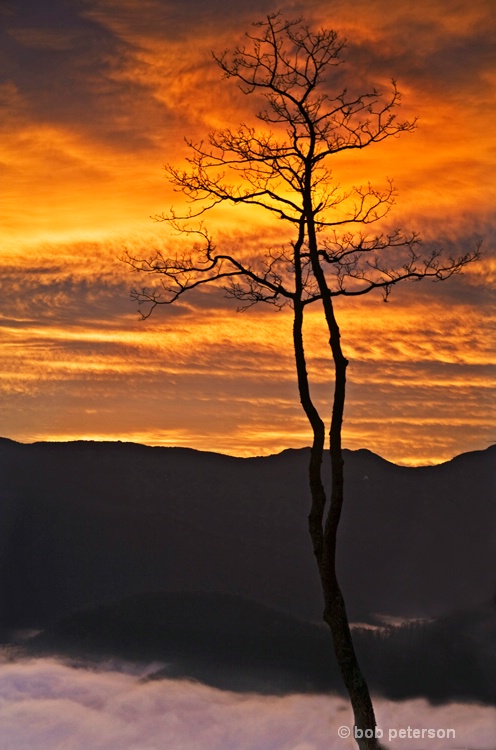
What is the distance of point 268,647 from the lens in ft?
581

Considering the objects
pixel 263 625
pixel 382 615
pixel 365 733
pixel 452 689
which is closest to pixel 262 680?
pixel 263 625

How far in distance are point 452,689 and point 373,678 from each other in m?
12.3

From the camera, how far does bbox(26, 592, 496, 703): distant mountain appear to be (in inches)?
6033

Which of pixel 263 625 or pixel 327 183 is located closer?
pixel 327 183

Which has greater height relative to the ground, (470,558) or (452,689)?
(470,558)

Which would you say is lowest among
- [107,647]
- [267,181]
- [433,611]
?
[107,647]

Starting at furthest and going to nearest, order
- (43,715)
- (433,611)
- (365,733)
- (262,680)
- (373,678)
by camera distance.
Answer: (433,611)
(262,680)
(373,678)
(43,715)
(365,733)

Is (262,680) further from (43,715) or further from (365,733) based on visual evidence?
(365,733)

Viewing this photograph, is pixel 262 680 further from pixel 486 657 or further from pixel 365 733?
pixel 365 733

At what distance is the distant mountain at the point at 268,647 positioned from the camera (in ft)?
503

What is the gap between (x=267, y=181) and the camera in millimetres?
15664

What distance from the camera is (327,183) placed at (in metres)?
15.6

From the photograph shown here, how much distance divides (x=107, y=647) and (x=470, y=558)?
71.9 meters

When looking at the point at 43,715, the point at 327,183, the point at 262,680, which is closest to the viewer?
the point at 327,183
